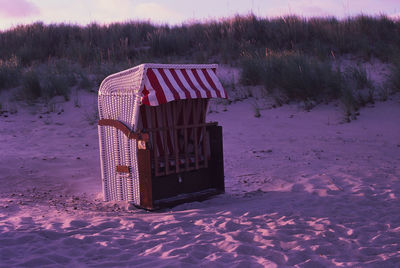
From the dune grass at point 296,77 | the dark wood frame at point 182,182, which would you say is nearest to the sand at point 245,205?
the dark wood frame at point 182,182

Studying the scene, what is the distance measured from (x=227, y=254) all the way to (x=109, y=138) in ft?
8.85

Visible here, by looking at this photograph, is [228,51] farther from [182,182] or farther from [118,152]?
[118,152]

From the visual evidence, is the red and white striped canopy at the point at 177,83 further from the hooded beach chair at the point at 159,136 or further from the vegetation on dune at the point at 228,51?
the vegetation on dune at the point at 228,51

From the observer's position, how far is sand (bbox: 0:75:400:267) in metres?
4.23

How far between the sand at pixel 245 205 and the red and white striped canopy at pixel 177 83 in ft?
4.53

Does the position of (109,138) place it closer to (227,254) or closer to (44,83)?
(227,254)

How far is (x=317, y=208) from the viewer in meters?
5.63

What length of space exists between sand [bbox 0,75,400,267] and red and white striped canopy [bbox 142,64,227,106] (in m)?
1.38

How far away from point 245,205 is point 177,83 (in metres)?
1.72

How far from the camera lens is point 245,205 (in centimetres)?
598

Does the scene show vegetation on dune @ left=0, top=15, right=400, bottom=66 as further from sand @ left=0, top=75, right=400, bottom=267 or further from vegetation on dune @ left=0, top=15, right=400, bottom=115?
sand @ left=0, top=75, right=400, bottom=267

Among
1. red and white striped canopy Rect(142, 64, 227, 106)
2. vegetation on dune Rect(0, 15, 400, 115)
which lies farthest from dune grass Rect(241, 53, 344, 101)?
red and white striped canopy Rect(142, 64, 227, 106)

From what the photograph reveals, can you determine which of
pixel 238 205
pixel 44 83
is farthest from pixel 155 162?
pixel 44 83

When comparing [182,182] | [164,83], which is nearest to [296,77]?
[182,182]
